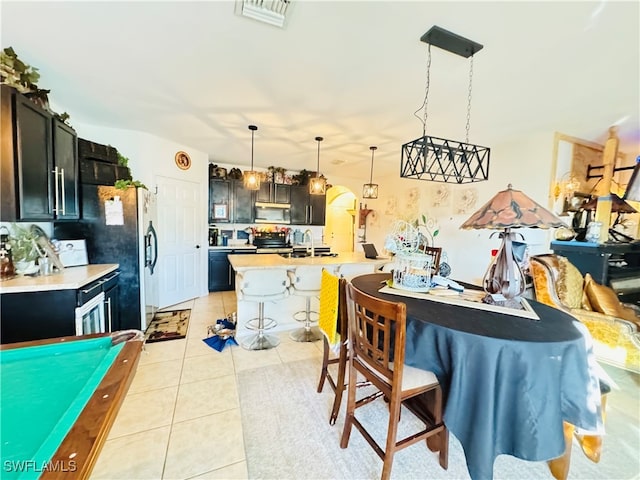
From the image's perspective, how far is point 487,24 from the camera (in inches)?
65.1

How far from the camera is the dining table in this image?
123cm

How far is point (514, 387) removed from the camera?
126cm

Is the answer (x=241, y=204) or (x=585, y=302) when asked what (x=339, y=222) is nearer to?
(x=241, y=204)

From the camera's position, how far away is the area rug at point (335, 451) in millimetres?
1559

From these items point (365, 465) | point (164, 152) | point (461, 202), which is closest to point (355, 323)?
point (365, 465)

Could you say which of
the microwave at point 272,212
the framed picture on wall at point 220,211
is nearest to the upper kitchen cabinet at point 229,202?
the framed picture on wall at point 220,211

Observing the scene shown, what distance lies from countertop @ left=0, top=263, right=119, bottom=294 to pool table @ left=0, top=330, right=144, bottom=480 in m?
0.91

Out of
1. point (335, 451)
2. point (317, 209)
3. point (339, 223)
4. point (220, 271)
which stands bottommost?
point (335, 451)

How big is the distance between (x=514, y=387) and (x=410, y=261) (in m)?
1.00

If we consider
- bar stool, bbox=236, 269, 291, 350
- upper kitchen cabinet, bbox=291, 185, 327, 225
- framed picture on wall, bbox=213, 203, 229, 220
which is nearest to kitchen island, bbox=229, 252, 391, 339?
bar stool, bbox=236, 269, 291, 350

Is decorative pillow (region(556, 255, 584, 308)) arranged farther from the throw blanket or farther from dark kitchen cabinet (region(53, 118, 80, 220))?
dark kitchen cabinet (region(53, 118, 80, 220))

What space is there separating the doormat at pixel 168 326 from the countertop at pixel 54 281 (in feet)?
3.48

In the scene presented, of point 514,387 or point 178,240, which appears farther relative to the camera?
point 178,240

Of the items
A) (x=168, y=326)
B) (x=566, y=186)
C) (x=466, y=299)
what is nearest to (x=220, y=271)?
(x=168, y=326)
